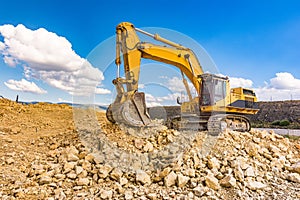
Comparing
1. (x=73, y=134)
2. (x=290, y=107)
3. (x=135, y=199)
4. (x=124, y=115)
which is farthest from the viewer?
(x=290, y=107)

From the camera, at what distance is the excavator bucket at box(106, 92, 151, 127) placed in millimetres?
6254

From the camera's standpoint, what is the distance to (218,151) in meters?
5.79

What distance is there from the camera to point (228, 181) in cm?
448

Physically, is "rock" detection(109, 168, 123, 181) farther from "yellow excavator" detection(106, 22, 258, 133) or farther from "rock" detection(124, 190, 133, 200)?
"yellow excavator" detection(106, 22, 258, 133)

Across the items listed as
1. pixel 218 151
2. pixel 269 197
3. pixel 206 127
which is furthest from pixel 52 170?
pixel 206 127

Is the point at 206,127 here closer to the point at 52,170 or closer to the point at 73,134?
the point at 73,134

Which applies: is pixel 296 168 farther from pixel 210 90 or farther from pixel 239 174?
pixel 210 90

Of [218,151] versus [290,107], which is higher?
[290,107]

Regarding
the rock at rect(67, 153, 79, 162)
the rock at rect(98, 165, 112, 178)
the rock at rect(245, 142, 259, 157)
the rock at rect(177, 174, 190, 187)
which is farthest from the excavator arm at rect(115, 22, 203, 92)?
the rock at rect(245, 142, 259, 157)

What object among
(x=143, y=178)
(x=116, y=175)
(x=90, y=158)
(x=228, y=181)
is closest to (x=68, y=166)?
(x=90, y=158)

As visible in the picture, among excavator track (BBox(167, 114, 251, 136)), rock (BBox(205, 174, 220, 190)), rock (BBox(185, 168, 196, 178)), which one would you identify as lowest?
rock (BBox(205, 174, 220, 190))

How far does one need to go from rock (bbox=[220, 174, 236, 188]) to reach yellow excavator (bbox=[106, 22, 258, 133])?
2.41m

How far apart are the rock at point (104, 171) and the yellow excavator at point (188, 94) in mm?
1569

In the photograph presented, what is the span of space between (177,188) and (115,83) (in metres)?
3.22
